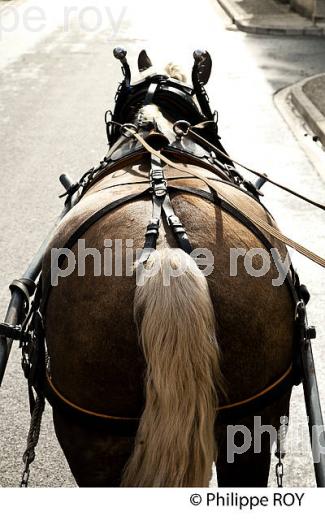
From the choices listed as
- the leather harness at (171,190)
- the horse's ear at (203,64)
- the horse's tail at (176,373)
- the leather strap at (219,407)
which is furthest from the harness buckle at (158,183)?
the horse's ear at (203,64)

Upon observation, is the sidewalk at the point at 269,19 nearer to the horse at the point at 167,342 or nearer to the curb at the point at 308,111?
the curb at the point at 308,111

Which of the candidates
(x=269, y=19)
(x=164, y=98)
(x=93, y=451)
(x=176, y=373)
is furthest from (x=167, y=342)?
(x=269, y=19)

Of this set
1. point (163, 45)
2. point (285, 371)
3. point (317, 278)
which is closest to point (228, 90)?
point (163, 45)

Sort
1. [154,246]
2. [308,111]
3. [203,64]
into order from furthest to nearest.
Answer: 1. [308,111]
2. [203,64]
3. [154,246]

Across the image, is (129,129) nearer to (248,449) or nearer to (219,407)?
(219,407)

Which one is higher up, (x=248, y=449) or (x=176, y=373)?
(x=176, y=373)

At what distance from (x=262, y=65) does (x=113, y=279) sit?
12.8 meters

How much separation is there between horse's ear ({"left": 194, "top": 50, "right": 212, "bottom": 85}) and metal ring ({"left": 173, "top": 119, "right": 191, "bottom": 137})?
2.68ft

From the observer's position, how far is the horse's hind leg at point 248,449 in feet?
8.33

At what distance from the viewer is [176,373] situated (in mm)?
2225

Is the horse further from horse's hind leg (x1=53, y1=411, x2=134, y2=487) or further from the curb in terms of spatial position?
the curb

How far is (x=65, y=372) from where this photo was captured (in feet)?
8.03

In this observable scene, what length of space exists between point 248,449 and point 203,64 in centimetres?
251
